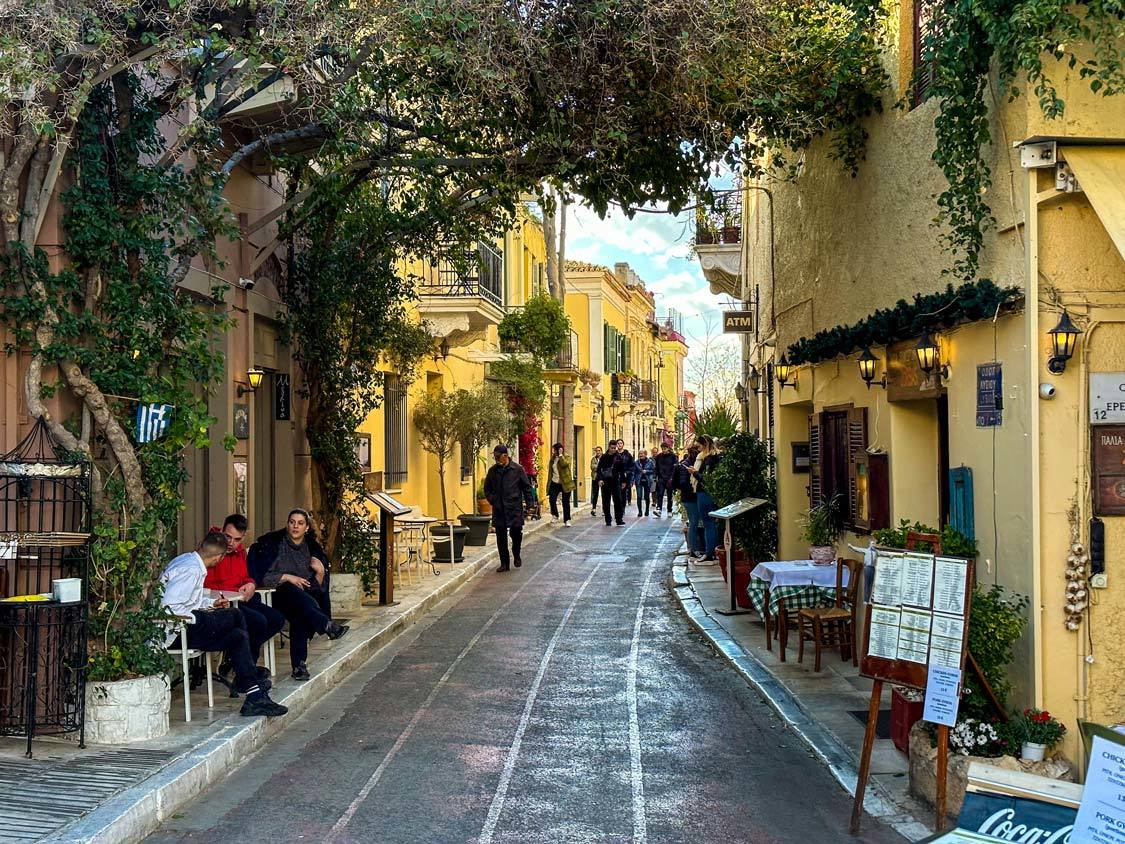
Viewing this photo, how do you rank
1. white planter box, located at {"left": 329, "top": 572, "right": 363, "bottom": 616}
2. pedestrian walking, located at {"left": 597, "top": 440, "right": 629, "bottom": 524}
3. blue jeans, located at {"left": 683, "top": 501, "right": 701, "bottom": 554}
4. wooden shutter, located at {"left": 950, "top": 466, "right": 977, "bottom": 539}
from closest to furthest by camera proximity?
wooden shutter, located at {"left": 950, "top": 466, "right": 977, "bottom": 539}
white planter box, located at {"left": 329, "top": 572, "right": 363, "bottom": 616}
blue jeans, located at {"left": 683, "top": 501, "right": 701, "bottom": 554}
pedestrian walking, located at {"left": 597, "top": 440, "right": 629, "bottom": 524}

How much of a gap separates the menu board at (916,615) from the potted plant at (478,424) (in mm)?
15051

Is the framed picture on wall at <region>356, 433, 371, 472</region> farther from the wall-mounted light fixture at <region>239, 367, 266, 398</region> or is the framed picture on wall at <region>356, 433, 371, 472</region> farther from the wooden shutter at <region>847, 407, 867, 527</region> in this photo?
the wooden shutter at <region>847, 407, 867, 527</region>

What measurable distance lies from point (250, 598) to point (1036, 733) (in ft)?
19.0

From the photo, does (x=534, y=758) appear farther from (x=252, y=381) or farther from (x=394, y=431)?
(x=394, y=431)

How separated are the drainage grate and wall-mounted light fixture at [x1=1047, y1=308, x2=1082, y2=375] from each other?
5.61m

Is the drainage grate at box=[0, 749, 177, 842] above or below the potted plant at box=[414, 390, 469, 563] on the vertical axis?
below

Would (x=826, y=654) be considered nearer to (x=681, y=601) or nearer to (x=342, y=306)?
(x=681, y=601)

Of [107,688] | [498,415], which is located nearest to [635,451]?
[498,415]

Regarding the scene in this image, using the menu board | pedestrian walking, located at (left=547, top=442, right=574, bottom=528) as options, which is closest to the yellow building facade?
the menu board

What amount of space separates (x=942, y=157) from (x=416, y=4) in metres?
3.69

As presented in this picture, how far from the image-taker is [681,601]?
14.8 meters

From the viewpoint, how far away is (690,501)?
1944 cm

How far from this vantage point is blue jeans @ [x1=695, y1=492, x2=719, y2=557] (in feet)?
60.6

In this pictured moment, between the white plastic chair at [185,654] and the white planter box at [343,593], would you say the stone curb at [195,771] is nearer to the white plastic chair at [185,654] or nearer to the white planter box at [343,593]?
the white plastic chair at [185,654]
